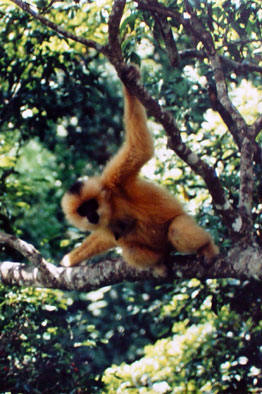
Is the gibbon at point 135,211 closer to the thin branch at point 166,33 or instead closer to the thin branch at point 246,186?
the thin branch at point 246,186

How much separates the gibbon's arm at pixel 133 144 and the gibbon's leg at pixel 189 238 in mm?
570

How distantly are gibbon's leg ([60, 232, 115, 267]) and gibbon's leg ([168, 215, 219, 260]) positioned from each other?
3.11 feet

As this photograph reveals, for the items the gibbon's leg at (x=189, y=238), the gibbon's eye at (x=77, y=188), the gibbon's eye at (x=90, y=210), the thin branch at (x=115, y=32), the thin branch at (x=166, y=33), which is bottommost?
the gibbon's leg at (x=189, y=238)

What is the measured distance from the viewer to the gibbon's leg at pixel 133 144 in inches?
161

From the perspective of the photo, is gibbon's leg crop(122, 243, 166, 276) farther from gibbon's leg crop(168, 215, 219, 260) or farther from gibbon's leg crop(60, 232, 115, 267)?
gibbon's leg crop(60, 232, 115, 267)

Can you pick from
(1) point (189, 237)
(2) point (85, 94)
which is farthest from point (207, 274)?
(2) point (85, 94)

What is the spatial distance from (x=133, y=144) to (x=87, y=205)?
2.76ft

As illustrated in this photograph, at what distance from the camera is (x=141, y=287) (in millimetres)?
7324

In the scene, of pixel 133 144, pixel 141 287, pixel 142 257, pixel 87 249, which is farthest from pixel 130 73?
pixel 141 287

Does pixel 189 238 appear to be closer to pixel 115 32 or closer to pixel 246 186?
pixel 246 186

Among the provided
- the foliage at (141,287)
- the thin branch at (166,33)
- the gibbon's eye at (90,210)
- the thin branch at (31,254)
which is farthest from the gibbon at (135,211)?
the thin branch at (166,33)

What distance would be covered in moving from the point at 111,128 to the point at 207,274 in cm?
587

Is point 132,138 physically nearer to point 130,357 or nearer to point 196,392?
point 196,392

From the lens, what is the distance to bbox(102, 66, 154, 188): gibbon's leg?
4.09 meters
